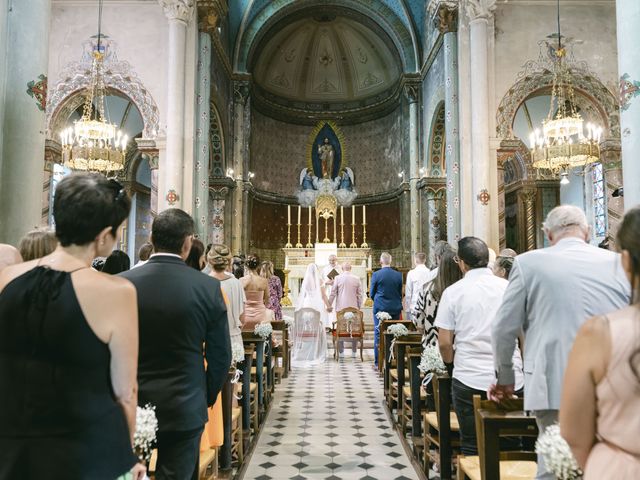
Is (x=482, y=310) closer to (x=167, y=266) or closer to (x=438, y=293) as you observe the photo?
(x=438, y=293)

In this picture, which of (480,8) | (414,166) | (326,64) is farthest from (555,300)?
(326,64)

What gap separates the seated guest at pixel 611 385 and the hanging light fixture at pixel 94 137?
10.2 metres

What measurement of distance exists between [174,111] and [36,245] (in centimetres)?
874

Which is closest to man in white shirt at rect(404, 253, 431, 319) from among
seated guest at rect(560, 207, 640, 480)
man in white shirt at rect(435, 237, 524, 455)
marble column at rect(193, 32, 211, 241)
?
marble column at rect(193, 32, 211, 241)

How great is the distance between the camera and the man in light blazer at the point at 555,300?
252 cm

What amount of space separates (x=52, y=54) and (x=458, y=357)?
11203mm

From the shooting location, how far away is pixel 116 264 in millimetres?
3863

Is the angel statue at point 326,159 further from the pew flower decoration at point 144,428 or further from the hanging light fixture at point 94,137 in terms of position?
the pew flower decoration at point 144,428

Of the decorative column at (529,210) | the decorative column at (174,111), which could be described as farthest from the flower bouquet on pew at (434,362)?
the decorative column at (529,210)

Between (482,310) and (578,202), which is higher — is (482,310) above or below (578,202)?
below

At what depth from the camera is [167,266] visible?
2.54 metres

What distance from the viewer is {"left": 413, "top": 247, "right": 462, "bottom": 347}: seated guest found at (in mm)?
4281

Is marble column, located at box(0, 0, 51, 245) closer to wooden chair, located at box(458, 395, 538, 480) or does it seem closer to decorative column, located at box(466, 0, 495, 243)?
wooden chair, located at box(458, 395, 538, 480)

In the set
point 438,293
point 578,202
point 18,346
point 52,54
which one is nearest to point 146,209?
point 52,54
